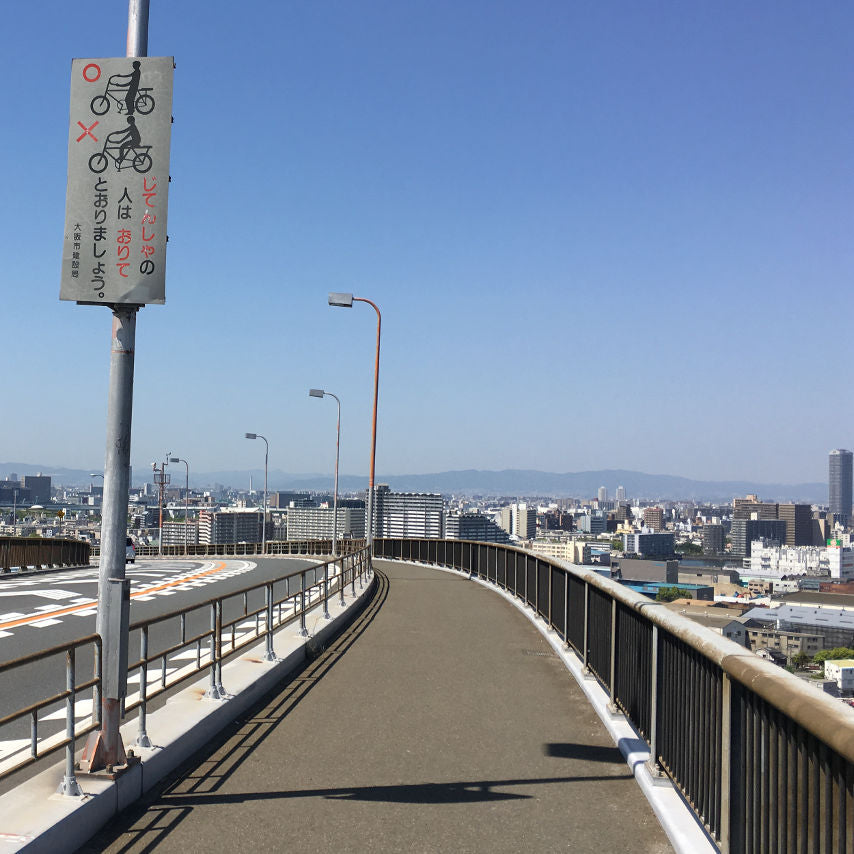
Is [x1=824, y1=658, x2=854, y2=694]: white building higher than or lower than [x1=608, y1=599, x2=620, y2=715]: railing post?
lower

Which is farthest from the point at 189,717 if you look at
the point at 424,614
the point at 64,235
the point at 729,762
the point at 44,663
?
the point at 424,614

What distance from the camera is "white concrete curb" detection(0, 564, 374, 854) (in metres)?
4.44

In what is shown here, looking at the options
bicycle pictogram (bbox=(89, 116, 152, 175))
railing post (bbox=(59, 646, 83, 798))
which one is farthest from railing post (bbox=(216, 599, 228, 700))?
bicycle pictogram (bbox=(89, 116, 152, 175))

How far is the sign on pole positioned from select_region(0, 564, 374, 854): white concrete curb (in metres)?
3.16

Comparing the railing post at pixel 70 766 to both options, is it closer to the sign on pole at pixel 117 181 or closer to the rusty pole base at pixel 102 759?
the rusty pole base at pixel 102 759

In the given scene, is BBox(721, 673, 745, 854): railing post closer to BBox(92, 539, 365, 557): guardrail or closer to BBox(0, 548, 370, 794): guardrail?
BBox(0, 548, 370, 794): guardrail

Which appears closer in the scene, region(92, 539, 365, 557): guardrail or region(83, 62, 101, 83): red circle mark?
region(83, 62, 101, 83): red circle mark

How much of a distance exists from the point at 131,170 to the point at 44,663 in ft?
26.0

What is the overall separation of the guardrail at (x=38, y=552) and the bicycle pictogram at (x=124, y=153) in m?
25.0

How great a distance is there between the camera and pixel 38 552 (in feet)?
102

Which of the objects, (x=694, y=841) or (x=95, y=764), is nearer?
(x=694, y=841)

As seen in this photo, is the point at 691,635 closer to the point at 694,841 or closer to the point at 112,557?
the point at 694,841

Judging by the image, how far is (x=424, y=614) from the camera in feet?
53.8

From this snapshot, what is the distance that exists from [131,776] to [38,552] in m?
28.9
